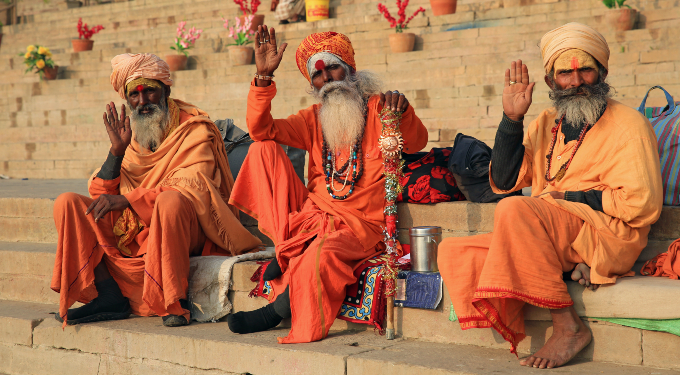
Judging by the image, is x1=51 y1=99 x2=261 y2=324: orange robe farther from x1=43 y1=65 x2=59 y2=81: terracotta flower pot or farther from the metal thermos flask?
x1=43 y1=65 x2=59 y2=81: terracotta flower pot

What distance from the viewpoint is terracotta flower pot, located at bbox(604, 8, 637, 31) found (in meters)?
8.70

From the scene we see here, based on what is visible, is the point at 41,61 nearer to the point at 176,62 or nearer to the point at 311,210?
A: the point at 176,62

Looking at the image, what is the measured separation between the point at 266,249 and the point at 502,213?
2172 mm

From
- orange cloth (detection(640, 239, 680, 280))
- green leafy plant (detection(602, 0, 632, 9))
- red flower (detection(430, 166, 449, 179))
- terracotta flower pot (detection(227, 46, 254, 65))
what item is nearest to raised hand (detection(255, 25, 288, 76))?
red flower (detection(430, 166, 449, 179))

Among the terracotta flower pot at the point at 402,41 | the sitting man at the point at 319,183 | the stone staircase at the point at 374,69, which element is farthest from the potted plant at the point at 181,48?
the sitting man at the point at 319,183

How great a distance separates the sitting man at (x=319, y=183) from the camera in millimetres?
3754

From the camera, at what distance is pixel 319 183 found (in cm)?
437

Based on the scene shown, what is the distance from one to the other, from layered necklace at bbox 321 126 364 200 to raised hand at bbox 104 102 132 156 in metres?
1.36

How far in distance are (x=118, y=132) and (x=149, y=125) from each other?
0.34 meters

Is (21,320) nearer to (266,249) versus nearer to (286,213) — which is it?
(266,249)

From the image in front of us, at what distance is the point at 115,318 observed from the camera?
4.47 meters

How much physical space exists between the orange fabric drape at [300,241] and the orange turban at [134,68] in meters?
1.10

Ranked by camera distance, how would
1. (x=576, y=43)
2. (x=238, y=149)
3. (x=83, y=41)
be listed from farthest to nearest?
(x=83, y=41) → (x=238, y=149) → (x=576, y=43)

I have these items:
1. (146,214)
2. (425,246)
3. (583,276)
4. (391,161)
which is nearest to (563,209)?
(583,276)
